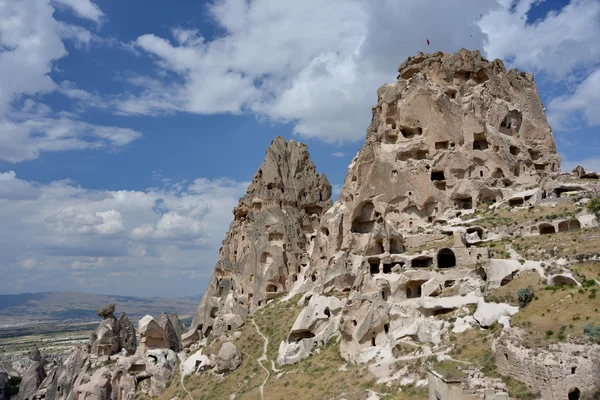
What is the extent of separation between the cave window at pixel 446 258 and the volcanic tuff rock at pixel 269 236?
2346 cm

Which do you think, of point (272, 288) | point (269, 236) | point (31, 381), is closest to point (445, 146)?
point (269, 236)

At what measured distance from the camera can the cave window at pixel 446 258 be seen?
41.0 m

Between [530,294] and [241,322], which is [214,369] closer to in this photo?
[241,322]

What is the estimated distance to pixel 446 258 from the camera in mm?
41969

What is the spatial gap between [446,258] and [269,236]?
27674 millimetres

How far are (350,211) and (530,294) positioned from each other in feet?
88.2

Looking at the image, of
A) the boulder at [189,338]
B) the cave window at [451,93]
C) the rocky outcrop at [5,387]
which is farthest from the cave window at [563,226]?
the rocky outcrop at [5,387]

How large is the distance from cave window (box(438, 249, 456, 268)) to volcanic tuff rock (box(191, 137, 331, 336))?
23.5 metres

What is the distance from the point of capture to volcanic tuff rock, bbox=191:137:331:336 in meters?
62.4

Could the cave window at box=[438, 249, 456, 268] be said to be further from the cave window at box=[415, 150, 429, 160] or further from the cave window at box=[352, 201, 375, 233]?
the cave window at box=[415, 150, 429, 160]

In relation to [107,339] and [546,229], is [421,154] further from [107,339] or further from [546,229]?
[107,339]

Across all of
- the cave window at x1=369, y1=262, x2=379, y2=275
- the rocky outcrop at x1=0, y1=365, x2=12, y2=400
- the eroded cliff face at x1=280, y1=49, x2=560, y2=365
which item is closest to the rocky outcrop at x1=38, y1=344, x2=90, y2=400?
the rocky outcrop at x1=0, y1=365, x2=12, y2=400

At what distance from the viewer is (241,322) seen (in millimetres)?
50625

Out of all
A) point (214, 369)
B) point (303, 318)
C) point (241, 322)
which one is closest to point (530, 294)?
point (303, 318)
